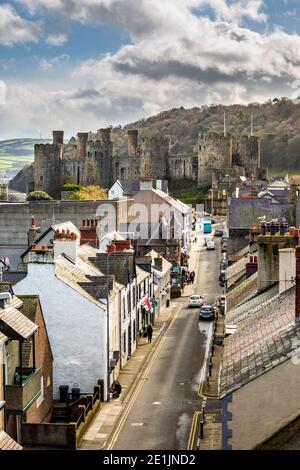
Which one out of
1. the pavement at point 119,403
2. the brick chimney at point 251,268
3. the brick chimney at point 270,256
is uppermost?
the brick chimney at point 270,256

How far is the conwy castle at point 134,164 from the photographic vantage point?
127562 millimetres

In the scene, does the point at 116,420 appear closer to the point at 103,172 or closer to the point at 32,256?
the point at 32,256

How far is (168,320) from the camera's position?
48.0m

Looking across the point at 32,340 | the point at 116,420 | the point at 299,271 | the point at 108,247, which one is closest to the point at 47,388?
the point at 116,420

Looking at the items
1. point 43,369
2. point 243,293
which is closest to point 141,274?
point 243,293

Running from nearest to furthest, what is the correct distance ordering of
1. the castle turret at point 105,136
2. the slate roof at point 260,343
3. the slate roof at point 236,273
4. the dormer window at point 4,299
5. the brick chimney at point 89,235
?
1. the slate roof at point 260,343
2. the dormer window at point 4,299
3. the slate roof at point 236,273
4. the brick chimney at point 89,235
5. the castle turret at point 105,136

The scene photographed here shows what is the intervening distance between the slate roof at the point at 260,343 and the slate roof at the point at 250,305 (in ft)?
3.92

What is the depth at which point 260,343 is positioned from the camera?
63.7ft

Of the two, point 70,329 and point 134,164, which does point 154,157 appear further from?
point 70,329

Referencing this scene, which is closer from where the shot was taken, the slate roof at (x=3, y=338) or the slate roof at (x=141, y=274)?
the slate roof at (x=3, y=338)

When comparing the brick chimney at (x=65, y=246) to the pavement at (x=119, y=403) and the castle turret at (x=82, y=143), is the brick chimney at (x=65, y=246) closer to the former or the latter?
the pavement at (x=119, y=403)

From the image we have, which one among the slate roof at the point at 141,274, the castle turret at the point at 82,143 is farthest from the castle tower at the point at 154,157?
the slate roof at the point at 141,274

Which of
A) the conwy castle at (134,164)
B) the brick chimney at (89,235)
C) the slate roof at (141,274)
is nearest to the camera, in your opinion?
the slate roof at (141,274)
